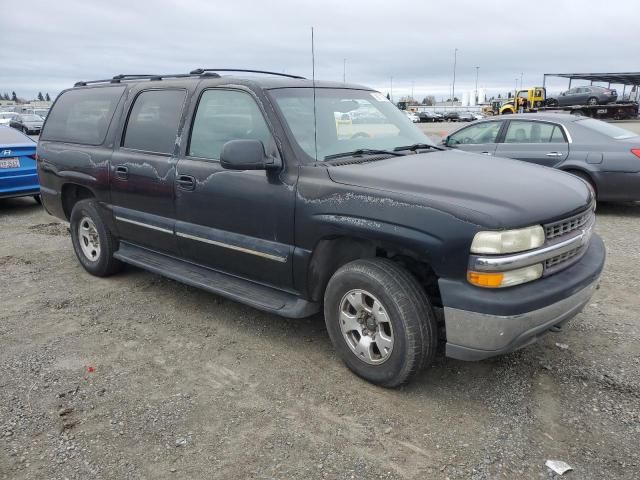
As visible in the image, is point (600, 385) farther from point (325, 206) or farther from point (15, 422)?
point (15, 422)

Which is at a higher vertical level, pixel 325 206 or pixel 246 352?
pixel 325 206

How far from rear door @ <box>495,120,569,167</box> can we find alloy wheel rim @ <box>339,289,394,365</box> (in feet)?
19.0

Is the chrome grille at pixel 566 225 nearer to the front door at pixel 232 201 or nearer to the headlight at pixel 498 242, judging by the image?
the headlight at pixel 498 242

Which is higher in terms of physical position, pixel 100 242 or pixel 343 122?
pixel 343 122

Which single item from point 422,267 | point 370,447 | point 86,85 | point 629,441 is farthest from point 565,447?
point 86,85

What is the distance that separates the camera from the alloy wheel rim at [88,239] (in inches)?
211

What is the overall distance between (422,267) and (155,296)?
2774 mm

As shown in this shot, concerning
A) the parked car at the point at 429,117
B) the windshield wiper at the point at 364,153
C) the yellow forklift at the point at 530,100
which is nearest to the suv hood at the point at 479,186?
the windshield wiper at the point at 364,153

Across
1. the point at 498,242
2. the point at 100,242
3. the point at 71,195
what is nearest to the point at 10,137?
the point at 71,195

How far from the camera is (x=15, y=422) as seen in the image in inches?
118

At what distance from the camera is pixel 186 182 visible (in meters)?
4.09

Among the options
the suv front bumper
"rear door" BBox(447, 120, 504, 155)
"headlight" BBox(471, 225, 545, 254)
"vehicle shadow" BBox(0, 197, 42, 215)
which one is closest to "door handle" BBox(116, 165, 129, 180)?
the suv front bumper

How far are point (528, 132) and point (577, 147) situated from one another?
0.80 meters

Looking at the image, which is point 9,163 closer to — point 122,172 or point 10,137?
point 10,137
